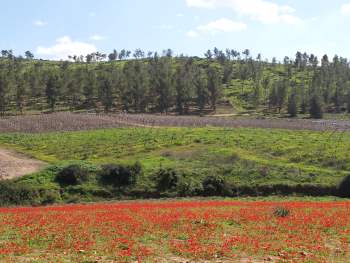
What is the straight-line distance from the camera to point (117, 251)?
1739 centimetres

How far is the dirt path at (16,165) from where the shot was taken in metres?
52.7

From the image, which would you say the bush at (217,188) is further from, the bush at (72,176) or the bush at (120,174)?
the bush at (72,176)

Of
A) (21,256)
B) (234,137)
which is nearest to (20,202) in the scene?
(21,256)

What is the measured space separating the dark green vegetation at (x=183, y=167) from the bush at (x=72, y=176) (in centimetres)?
11

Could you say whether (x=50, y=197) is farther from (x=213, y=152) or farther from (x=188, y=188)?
(x=213, y=152)

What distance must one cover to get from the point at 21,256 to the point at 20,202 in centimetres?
3103

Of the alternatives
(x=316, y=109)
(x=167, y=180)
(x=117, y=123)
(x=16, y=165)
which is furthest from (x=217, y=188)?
(x=316, y=109)

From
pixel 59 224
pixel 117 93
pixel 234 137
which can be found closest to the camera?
pixel 59 224

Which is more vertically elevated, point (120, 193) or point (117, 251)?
point (117, 251)

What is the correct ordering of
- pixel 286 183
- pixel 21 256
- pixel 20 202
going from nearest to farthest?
pixel 21 256 < pixel 20 202 < pixel 286 183

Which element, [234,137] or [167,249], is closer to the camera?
[167,249]

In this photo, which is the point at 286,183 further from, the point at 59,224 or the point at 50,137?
the point at 50,137

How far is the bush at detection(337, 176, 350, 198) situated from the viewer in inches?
1865

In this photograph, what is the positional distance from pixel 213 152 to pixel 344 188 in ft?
61.6
